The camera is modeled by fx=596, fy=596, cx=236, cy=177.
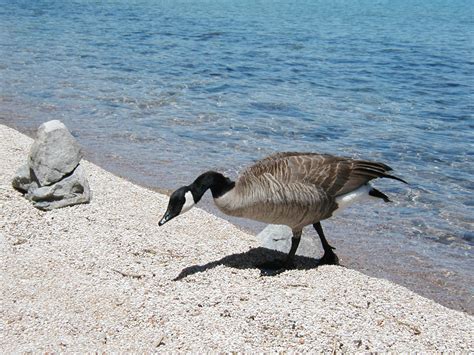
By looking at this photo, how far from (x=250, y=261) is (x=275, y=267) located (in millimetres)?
310

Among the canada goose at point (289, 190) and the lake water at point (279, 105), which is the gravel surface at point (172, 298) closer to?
the canada goose at point (289, 190)

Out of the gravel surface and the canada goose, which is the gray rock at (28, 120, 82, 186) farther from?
the canada goose

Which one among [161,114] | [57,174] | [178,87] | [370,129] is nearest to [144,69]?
[178,87]

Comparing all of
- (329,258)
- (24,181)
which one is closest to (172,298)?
(329,258)

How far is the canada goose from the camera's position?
5.31m

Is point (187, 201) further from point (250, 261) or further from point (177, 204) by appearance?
point (250, 261)

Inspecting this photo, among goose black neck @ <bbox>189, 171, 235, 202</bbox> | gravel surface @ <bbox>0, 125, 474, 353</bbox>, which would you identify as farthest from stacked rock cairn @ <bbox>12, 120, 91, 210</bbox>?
goose black neck @ <bbox>189, 171, 235, 202</bbox>

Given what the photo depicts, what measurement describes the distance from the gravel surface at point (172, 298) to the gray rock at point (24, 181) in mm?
163

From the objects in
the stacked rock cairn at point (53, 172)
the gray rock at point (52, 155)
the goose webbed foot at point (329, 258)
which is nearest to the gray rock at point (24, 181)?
the stacked rock cairn at point (53, 172)

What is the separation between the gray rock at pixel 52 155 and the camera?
645 cm

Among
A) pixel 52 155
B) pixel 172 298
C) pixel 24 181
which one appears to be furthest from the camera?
pixel 24 181

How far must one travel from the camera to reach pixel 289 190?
5.32m

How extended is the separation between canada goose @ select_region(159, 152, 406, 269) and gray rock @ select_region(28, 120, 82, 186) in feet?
6.16

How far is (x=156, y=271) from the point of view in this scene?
5352mm
